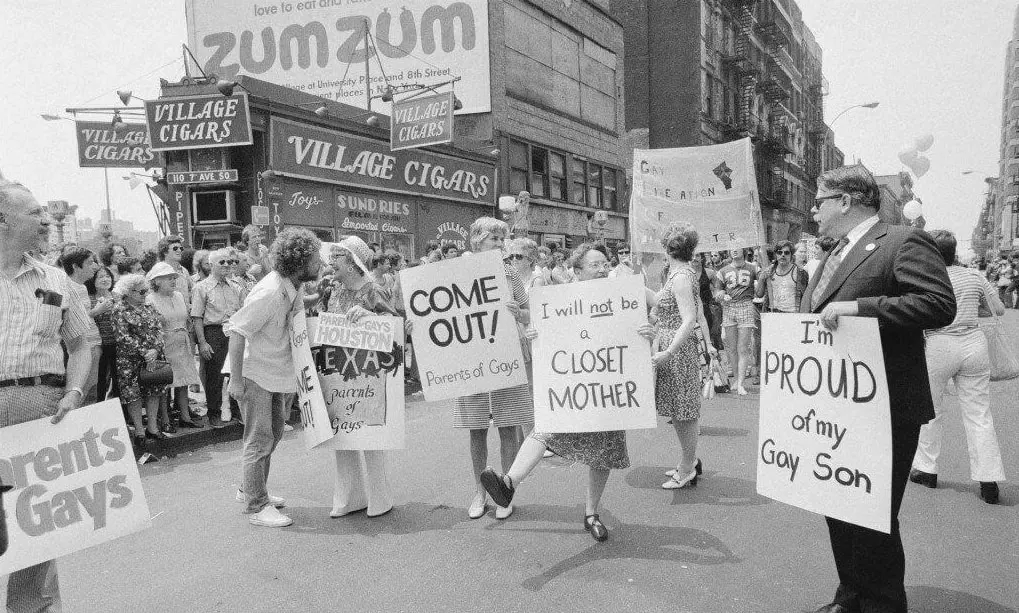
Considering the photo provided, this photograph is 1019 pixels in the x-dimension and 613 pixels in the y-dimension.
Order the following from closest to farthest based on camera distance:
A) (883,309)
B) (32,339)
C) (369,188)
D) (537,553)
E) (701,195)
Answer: (883,309) → (32,339) → (537,553) → (701,195) → (369,188)

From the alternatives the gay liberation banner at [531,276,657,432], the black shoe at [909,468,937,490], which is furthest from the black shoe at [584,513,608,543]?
the black shoe at [909,468,937,490]

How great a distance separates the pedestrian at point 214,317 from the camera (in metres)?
7.86

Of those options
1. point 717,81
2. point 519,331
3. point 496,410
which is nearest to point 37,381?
point 496,410

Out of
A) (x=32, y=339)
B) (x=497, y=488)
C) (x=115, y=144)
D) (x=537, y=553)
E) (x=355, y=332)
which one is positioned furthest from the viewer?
(x=115, y=144)

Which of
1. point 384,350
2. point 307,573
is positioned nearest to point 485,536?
point 307,573

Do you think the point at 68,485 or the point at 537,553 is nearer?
the point at 68,485

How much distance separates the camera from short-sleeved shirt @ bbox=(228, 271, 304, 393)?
4.65 metres

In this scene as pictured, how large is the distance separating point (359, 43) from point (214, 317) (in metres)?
17.1

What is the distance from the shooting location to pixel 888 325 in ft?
9.39

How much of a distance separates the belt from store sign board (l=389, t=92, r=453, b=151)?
1464 cm

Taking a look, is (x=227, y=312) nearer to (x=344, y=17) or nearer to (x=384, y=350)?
(x=384, y=350)

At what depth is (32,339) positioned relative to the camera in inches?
118

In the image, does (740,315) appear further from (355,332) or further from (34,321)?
(34,321)

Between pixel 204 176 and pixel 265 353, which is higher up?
pixel 204 176
